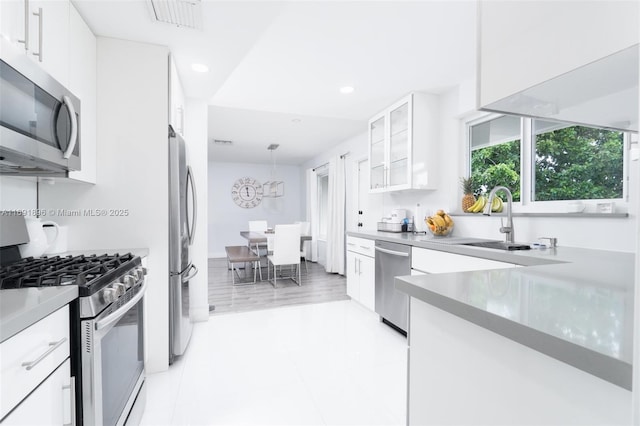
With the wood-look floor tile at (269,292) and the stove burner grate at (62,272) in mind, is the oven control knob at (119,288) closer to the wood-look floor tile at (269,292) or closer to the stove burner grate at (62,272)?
the stove burner grate at (62,272)

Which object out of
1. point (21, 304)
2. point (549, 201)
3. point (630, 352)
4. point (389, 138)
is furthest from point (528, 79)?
point (389, 138)

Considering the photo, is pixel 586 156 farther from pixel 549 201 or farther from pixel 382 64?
pixel 382 64

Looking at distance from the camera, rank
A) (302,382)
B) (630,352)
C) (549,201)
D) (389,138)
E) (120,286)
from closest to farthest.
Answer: (630,352), (120,286), (302,382), (549,201), (389,138)

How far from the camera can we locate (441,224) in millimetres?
2750

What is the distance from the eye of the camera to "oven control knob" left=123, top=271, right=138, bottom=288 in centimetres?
130

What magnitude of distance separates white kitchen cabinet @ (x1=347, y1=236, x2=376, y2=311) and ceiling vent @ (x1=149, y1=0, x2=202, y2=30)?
91.0 inches

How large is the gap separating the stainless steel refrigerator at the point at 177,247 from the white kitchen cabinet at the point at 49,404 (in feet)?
3.90

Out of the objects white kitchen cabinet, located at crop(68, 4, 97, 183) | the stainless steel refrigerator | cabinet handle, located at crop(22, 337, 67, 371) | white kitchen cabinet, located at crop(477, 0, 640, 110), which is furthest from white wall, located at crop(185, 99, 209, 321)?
white kitchen cabinet, located at crop(477, 0, 640, 110)

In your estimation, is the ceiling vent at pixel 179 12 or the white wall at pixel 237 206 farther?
the white wall at pixel 237 206

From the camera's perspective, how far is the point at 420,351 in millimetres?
829

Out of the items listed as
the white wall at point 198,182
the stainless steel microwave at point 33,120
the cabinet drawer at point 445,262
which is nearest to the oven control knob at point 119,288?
the stainless steel microwave at point 33,120

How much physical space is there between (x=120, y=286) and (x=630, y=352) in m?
1.50

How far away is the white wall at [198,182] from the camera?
2.96 m

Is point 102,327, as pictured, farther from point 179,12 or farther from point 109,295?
point 179,12
